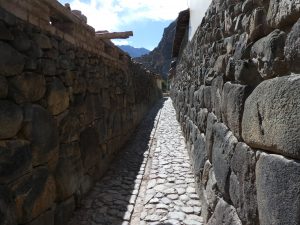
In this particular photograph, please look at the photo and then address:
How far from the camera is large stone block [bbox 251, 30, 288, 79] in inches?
59.1

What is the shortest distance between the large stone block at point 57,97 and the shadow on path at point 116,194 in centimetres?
121

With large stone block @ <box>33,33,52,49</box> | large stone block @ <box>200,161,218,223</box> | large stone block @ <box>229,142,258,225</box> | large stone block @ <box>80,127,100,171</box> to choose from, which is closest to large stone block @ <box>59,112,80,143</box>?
large stone block @ <box>80,127,100,171</box>

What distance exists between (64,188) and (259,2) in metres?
2.58

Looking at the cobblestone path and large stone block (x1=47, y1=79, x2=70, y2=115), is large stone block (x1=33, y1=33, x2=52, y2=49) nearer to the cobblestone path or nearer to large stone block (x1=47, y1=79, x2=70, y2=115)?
large stone block (x1=47, y1=79, x2=70, y2=115)

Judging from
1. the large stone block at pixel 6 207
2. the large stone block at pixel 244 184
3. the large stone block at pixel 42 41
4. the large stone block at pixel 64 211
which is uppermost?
the large stone block at pixel 42 41

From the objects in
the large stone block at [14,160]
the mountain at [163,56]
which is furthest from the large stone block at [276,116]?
the mountain at [163,56]

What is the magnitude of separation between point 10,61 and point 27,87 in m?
0.29

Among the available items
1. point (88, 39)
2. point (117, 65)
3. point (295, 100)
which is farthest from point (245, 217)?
point (117, 65)

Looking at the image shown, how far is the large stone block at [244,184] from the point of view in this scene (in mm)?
1798

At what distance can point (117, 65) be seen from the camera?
6816mm

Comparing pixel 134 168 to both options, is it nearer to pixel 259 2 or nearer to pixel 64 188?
pixel 64 188

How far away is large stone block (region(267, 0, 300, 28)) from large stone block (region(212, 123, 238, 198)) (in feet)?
3.05

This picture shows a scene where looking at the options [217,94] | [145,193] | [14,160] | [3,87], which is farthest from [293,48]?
[145,193]

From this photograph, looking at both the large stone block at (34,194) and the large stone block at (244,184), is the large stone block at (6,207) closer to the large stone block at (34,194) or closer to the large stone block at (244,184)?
the large stone block at (34,194)
